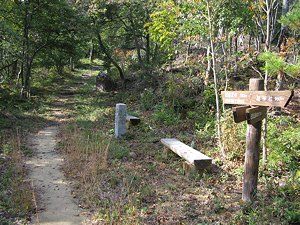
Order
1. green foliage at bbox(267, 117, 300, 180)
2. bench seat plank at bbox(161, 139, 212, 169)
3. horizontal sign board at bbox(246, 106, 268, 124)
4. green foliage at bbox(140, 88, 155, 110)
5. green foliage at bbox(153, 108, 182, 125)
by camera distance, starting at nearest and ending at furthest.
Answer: horizontal sign board at bbox(246, 106, 268, 124) < green foliage at bbox(267, 117, 300, 180) < bench seat plank at bbox(161, 139, 212, 169) < green foliage at bbox(153, 108, 182, 125) < green foliage at bbox(140, 88, 155, 110)

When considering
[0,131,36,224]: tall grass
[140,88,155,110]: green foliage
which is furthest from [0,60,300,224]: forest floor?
[140,88,155,110]: green foliage

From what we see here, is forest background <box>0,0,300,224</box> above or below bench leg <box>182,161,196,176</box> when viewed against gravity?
above

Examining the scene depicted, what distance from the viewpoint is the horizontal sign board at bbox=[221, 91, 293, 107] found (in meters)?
3.01

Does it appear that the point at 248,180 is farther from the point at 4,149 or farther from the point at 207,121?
the point at 4,149

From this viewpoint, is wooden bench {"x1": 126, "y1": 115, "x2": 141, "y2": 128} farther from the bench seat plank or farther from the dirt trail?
the bench seat plank

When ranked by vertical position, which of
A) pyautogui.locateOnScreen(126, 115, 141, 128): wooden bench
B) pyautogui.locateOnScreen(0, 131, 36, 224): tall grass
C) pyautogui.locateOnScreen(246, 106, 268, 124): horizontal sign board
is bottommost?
pyautogui.locateOnScreen(0, 131, 36, 224): tall grass

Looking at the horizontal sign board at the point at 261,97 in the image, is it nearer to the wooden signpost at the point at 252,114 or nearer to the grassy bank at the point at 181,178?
the wooden signpost at the point at 252,114

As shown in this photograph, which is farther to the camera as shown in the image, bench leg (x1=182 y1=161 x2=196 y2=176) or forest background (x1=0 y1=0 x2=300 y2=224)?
bench leg (x1=182 y1=161 x2=196 y2=176)

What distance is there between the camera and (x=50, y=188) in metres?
4.70

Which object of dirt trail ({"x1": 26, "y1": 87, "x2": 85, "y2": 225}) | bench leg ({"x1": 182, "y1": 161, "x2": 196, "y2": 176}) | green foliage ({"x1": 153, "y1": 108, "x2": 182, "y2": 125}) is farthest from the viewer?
green foliage ({"x1": 153, "y1": 108, "x2": 182, "y2": 125})

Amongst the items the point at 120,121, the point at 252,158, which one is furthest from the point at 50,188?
the point at 252,158

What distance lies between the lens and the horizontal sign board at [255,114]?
331 centimetres

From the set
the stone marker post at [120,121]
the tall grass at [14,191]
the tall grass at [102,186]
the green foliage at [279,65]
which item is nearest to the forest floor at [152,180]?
the tall grass at [102,186]

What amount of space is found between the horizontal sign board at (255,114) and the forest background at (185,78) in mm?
769
